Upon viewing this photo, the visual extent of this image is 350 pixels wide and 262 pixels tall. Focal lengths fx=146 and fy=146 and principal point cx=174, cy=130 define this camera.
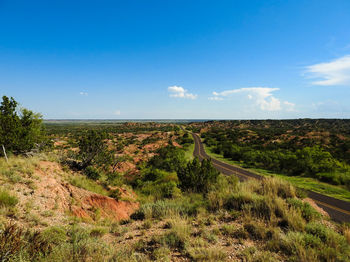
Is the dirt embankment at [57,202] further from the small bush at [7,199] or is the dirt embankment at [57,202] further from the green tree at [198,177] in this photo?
the green tree at [198,177]

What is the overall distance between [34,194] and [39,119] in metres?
11.9

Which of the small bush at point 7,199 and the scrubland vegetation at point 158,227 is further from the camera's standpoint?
the small bush at point 7,199

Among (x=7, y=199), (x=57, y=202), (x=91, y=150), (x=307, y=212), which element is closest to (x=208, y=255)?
(x=307, y=212)

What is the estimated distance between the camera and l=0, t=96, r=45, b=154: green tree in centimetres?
1030

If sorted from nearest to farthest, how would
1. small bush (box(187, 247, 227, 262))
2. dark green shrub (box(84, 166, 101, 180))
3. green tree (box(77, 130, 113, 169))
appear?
small bush (box(187, 247, 227, 262)) → dark green shrub (box(84, 166, 101, 180)) → green tree (box(77, 130, 113, 169))

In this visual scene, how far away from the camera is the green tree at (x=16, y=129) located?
10.3 m

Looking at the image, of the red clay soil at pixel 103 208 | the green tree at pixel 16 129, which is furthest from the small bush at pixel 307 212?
the green tree at pixel 16 129

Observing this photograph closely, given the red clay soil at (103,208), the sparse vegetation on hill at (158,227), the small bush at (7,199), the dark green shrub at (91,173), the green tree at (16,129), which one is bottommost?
the red clay soil at (103,208)

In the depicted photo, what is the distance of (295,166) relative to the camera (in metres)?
21.7

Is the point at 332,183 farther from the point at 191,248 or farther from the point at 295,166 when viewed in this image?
the point at 191,248

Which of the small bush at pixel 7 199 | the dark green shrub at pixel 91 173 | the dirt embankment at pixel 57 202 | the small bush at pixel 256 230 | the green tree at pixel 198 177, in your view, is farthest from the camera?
the dark green shrub at pixel 91 173

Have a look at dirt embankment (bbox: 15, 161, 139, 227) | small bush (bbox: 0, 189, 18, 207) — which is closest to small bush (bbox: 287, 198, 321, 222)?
dirt embankment (bbox: 15, 161, 139, 227)

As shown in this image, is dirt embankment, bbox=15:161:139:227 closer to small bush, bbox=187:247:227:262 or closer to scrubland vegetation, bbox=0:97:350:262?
scrubland vegetation, bbox=0:97:350:262

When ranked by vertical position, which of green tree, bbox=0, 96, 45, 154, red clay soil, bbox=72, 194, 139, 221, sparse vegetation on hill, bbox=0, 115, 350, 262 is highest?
green tree, bbox=0, 96, 45, 154
